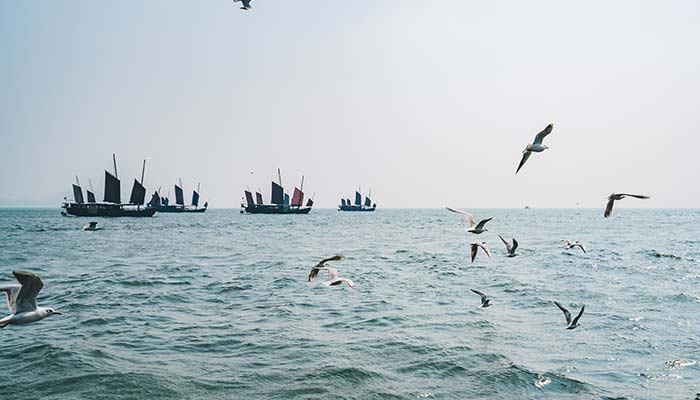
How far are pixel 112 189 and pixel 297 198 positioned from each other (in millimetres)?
54670

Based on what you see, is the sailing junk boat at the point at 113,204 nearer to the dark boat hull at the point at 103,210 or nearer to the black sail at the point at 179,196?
the dark boat hull at the point at 103,210

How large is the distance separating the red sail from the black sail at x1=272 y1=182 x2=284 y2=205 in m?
5.34

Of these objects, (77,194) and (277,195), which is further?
(277,195)

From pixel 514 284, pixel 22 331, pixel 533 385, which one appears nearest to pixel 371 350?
pixel 533 385

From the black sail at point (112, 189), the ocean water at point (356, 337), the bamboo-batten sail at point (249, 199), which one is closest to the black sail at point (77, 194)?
the black sail at point (112, 189)

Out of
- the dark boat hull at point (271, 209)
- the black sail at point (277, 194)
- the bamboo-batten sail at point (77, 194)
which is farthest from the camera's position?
the dark boat hull at point (271, 209)

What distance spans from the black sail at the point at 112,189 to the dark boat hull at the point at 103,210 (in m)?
3.68

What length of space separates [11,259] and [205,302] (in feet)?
75.7

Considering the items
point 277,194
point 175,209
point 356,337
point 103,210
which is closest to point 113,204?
point 103,210

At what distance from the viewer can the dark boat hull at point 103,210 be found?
358ft

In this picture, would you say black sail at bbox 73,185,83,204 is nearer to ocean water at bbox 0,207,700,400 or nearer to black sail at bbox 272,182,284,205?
black sail at bbox 272,182,284,205

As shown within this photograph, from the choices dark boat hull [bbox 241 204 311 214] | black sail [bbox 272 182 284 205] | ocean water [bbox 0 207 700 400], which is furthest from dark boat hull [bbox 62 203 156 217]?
ocean water [bbox 0 207 700 400]

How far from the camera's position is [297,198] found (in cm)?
14650

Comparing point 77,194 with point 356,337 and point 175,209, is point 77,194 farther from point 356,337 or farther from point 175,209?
point 356,337
